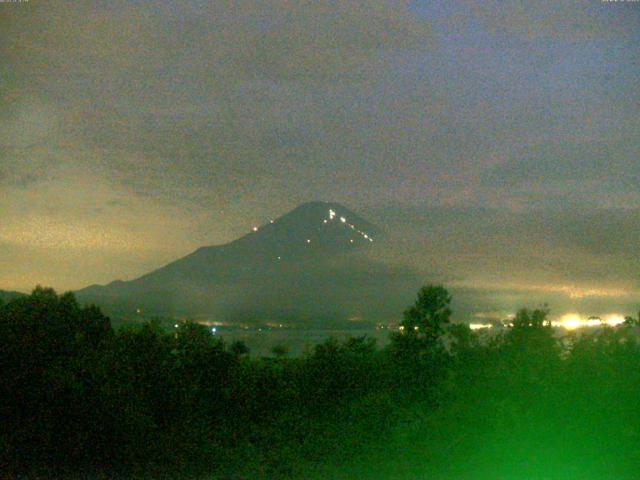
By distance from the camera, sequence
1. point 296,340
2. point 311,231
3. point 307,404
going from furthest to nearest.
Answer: point 311,231 → point 296,340 → point 307,404

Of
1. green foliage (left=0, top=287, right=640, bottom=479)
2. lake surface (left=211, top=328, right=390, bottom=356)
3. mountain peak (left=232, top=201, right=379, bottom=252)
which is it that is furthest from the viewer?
mountain peak (left=232, top=201, right=379, bottom=252)

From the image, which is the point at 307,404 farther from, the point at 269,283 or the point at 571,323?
the point at 269,283

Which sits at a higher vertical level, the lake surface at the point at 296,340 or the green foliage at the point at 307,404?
the lake surface at the point at 296,340

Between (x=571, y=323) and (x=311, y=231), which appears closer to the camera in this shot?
(x=571, y=323)

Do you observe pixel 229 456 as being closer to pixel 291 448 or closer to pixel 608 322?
pixel 291 448

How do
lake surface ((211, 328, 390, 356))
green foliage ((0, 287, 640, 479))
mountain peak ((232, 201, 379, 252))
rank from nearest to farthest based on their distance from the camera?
green foliage ((0, 287, 640, 479)), lake surface ((211, 328, 390, 356)), mountain peak ((232, 201, 379, 252))

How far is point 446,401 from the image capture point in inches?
505

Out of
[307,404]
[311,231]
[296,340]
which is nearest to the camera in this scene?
[307,404]

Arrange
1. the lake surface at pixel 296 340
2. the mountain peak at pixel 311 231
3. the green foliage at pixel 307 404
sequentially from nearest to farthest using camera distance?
the green foliage at pixel 307 404 < the lake surface at pixel 296 340 < the mountain peak at pixel 311 231

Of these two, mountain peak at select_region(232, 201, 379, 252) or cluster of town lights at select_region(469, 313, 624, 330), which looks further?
mountain peak at select_region(232, 201, 379, 252)

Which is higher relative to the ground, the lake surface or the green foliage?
the lake surface

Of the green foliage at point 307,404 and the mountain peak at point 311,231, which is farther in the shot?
the mountain peak at point 311,231

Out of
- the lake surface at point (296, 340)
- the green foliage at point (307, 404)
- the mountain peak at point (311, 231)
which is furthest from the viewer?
the mountain peak at point (311, 231)

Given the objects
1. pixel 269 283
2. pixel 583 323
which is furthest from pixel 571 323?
pixel 269 283
